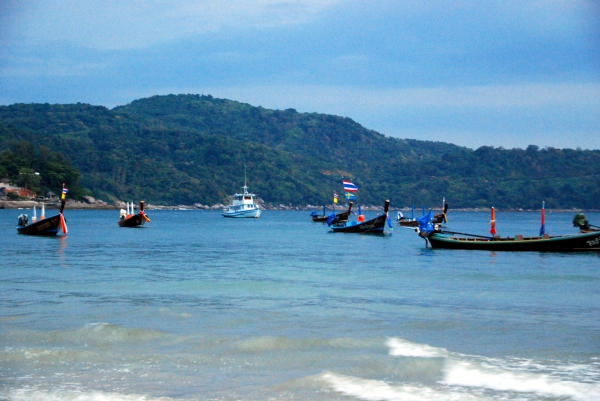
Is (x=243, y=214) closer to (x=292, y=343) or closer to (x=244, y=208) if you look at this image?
(x=244, y=208)

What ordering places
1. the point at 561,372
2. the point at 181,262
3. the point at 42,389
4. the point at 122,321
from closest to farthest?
1. the point at 42,389
2. the point at 561,372
3. the point at 122,321
4. the point at 181,262

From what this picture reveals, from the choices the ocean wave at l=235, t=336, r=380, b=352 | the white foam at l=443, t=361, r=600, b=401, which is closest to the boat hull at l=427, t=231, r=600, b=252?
the ocean wave at l=235, t=336, r=380, b=352

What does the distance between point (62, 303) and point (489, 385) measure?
49.3 ft

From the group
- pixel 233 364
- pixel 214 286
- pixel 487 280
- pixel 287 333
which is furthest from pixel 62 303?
pixel 487 280

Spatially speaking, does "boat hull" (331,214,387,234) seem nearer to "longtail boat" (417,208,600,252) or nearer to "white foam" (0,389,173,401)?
"longtail boat" (417,208,600,252)

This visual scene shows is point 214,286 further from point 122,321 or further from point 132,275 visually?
point 122,321

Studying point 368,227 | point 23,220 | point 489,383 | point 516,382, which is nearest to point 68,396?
point 489,383

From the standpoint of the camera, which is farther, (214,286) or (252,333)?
(214,286)

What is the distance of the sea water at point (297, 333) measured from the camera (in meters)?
14.0

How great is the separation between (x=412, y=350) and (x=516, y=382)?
3073 millimetres

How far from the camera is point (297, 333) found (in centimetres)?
1908

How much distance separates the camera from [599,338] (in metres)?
18.5

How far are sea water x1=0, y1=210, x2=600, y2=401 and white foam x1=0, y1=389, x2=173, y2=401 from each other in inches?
1.4

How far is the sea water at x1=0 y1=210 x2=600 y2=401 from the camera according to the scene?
14.0m
